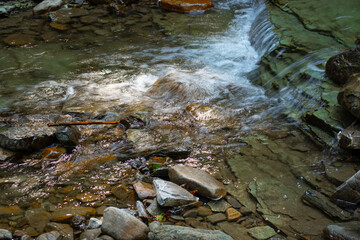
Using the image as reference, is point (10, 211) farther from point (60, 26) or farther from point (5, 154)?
point (60, 26)

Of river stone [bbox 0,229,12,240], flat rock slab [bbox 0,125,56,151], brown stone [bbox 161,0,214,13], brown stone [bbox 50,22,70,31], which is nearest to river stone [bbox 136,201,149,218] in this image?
river stone [bbox 0,229,12,240]

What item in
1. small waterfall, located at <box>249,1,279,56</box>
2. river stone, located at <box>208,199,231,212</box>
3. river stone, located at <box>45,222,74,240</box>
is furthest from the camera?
small waterfall, located at <box>249,1,279,56</box>

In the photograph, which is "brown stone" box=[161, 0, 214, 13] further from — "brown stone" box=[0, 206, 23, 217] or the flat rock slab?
"brown stone" box=[0, 206, 23, 217]

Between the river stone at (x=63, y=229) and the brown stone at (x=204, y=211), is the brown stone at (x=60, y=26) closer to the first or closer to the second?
the river stone at (x=63, y=229)

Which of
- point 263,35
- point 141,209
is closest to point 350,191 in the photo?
point 141,209

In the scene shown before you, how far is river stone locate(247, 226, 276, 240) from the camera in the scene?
281cm

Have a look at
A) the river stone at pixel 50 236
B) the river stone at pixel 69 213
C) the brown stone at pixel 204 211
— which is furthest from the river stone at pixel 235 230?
the river stone at pixel 50 236

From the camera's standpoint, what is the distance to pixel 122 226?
2.69 m

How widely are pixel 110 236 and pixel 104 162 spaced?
134 centimetres

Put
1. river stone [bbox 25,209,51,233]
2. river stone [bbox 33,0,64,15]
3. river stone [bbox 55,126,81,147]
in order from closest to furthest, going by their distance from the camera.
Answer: river stone [bbox 25,209,51,233] < river stone [bbox 55,126,81,147] < river stone [bbox 33,0,64,15]

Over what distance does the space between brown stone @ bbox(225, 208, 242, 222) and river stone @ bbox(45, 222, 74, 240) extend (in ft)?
4.72

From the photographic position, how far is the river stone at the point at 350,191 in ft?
9.72

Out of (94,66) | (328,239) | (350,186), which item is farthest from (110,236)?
(94,66)

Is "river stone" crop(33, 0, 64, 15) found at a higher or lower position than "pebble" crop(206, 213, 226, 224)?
higher
